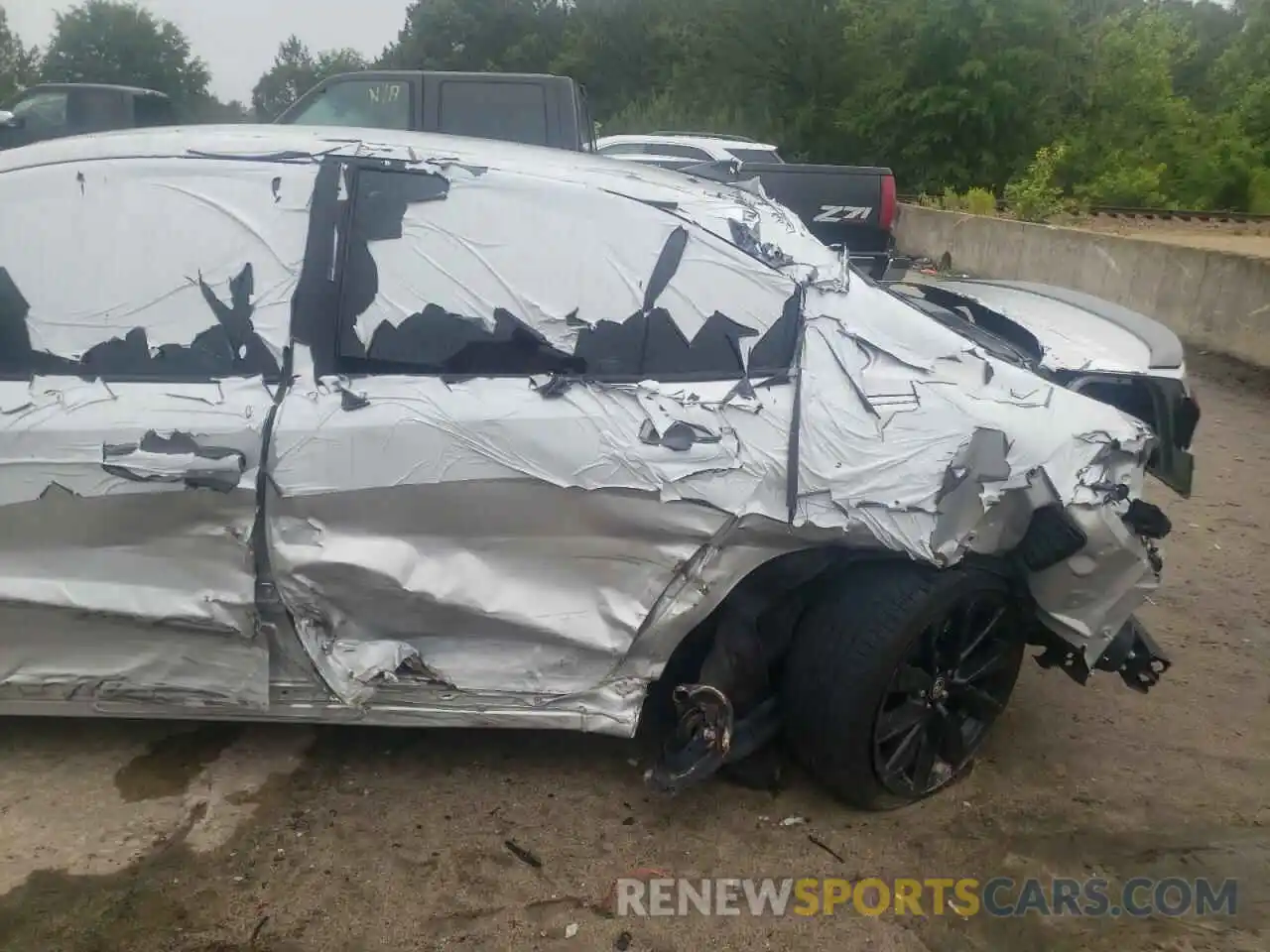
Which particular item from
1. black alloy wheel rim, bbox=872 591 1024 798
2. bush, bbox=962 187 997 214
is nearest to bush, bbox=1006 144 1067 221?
bush, bbox=962 187 997 214

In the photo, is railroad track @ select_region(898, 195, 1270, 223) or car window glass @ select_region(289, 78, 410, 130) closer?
car window glass @ select_region(289, 78, 410, 130)

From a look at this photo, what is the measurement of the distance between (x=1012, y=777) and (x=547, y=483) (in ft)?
5.96

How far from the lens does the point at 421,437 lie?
2.71m

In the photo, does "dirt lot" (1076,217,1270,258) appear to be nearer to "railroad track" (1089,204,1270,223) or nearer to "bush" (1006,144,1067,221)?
"railroad track" (1089,204,1270,223)

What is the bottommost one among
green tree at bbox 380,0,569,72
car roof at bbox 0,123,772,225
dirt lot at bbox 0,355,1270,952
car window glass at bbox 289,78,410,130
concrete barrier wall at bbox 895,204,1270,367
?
dirt lot at bbox 0,355,1270,952

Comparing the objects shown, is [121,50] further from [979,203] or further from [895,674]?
[895,674]

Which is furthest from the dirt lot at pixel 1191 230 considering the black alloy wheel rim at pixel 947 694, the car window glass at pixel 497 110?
the black alloy wheel rim at pixel 947 694

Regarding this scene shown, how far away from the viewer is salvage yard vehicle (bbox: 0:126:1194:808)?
8.93ft

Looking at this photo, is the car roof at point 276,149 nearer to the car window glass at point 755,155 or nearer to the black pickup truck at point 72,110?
the car window glass at point 755,155

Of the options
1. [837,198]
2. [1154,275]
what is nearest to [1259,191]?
[1154,275]

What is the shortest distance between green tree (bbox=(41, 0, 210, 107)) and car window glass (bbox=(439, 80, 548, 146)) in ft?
194

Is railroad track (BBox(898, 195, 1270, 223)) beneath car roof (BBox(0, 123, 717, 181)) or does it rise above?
beneath

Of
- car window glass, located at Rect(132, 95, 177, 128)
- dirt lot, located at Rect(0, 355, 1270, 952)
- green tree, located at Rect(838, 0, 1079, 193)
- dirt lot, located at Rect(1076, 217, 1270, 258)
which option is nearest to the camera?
dirt lot, located at Rect(0, 355, 1270, 952)

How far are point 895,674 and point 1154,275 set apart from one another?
9.21 meters
